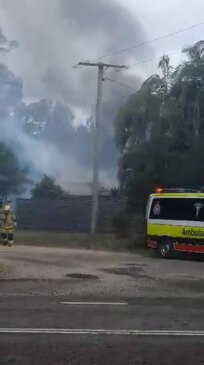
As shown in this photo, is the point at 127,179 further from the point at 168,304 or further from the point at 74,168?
the point at 168,304

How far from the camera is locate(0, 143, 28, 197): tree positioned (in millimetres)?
51688

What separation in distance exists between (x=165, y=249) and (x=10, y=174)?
109ft

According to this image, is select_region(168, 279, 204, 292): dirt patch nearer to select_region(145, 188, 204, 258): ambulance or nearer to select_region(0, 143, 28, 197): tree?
select_region(145, 188, 204, 258): ambulance

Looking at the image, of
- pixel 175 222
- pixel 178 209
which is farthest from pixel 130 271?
pixel 178 209

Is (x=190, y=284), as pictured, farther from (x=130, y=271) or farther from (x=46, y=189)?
(x=46, y=189)

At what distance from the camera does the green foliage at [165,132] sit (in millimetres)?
33969

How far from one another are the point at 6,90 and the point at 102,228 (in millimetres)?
30429

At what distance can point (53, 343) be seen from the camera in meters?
6.55

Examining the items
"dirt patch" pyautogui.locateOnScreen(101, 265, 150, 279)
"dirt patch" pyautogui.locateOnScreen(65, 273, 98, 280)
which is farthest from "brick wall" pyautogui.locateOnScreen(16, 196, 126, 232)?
"dirt patch" pyautogui.locateOnScreen(65, 273, 98, 280)

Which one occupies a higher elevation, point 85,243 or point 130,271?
point 130,271

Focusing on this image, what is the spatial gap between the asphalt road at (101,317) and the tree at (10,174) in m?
37.6

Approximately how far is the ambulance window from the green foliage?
40.5 feet

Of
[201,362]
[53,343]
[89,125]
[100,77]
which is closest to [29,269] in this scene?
[53,343]

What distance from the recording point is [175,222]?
65.5 feet
